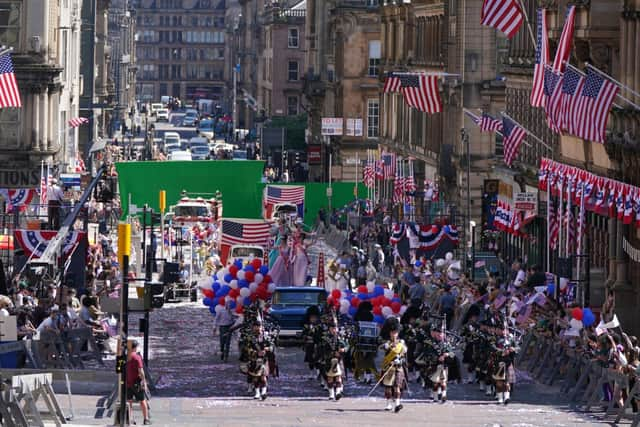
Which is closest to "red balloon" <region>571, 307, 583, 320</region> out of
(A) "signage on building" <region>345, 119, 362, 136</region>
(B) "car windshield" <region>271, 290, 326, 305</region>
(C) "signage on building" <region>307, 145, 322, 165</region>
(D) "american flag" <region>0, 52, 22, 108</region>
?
(B) "car windshield" <region>271, 290, 326, 305</region>

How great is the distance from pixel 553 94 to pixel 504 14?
10.6 ft

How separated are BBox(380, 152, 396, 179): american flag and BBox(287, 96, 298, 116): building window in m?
67.1

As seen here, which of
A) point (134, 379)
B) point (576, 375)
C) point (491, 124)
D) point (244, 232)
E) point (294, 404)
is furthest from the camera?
point (244, 232)

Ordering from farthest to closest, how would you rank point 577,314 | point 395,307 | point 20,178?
point 20,178 → point 395,307 → point 577,314

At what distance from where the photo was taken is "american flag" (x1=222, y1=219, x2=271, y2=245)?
2416 inches

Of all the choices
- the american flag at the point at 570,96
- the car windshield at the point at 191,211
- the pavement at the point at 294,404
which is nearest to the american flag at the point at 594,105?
the american flag at the point at 570,96

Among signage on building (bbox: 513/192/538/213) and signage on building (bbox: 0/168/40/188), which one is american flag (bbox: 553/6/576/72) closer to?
signage on building (bbox: 513/192/538/213)

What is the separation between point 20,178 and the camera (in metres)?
73.3

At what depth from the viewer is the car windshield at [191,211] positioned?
257 feet

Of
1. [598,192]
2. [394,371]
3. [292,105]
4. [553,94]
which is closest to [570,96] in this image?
[553,94]

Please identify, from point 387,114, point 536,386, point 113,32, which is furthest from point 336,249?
point 113,32

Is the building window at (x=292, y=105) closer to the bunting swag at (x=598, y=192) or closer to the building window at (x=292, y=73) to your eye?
the building window at (x=292, y=73)

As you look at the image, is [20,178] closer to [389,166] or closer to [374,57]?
[389,166]

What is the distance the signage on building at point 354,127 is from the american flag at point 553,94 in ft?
170
